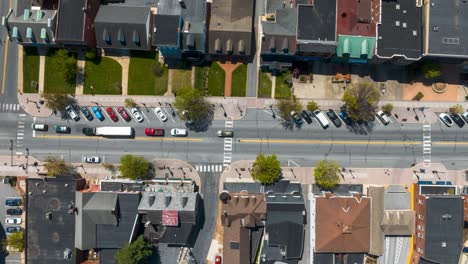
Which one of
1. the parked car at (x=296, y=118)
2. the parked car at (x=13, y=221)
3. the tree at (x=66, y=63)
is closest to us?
the tree at (x=66, y=63)

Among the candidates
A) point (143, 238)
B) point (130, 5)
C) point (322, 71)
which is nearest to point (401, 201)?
point (322, 71)

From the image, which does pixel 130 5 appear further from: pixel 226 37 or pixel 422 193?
pixel 422 193

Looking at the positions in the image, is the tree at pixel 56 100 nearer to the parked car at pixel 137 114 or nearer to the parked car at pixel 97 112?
the parked car at pixel 97 112

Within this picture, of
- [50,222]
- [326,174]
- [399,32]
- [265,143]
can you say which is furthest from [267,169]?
[50,222]

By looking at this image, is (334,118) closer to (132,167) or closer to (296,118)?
(296,118)

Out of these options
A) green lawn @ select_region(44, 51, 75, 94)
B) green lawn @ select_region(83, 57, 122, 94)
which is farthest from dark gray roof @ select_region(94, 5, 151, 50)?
green lawn @ select_region(44, 51, 75, 94)

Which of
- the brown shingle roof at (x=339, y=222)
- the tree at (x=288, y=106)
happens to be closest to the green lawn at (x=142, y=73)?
the tree at (x=288, y=106)
